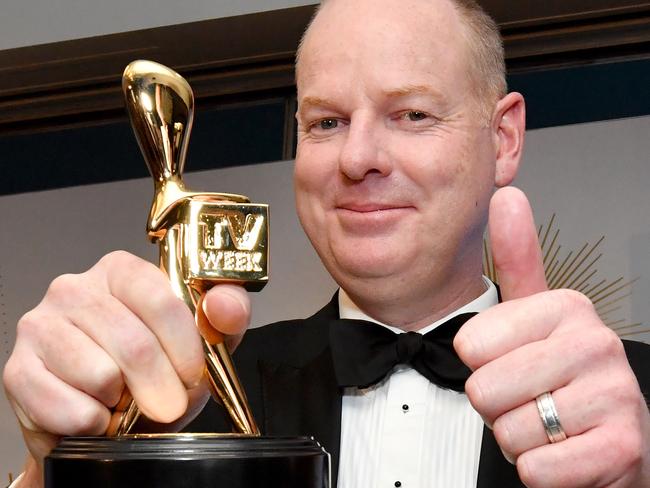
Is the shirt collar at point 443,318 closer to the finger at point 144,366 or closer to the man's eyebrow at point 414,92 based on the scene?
the man's eyebrow at point 414,92

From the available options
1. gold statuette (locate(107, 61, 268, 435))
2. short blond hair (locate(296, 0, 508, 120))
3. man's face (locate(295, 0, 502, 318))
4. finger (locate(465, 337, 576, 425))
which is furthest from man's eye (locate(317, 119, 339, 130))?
finger (locate(465, 337, 576, 425))

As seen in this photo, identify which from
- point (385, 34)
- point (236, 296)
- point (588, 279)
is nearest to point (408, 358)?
point (385, 34)

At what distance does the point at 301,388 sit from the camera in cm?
149

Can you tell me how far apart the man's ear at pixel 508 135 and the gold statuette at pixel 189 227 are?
24.1 inches

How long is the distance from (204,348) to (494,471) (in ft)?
1.63

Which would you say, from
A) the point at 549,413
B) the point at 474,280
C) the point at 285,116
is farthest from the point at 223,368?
the point at 285,116

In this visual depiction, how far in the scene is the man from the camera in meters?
0.93

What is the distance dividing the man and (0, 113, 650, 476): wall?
0.56 m

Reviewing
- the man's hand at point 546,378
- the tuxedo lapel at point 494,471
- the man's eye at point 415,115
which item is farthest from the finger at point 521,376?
Answer: the man's eye at point 415,115

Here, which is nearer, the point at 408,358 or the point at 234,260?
the point at 234,260

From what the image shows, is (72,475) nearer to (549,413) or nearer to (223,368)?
(223,368)

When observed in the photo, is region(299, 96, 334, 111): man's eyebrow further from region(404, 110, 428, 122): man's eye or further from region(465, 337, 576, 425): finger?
region(465, 337, 576, 425): finger

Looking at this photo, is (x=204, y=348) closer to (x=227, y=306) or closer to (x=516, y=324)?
(x=227, y=306)

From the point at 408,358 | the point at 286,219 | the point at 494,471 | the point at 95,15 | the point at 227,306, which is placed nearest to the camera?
the point at 227,306
